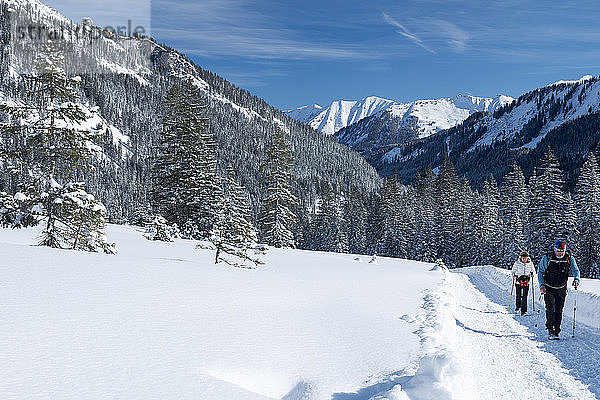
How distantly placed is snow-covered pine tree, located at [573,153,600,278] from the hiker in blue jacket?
3838cm

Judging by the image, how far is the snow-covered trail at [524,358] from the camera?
5.32 m

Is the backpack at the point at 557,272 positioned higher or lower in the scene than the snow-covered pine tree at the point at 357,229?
higher

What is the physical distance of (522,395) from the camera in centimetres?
509

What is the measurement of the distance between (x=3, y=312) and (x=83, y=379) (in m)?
2.06

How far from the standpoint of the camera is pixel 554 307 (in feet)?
27.6

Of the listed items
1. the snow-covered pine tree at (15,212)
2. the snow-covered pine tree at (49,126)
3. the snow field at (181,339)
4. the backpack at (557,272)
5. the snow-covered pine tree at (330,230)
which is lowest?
the snow-covered pine tree at (330,230)

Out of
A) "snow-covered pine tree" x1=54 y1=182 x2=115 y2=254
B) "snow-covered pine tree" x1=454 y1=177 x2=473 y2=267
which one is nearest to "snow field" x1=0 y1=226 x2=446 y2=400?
"snow-covered pine tree" x1=54 y1=182 x2=115 y2=254

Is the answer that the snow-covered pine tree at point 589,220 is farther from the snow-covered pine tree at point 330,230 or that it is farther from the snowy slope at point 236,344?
the snowy slope at point 236,344

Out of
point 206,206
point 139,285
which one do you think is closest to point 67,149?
point 139,285

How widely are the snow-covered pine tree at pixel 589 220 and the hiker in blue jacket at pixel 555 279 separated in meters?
38.4

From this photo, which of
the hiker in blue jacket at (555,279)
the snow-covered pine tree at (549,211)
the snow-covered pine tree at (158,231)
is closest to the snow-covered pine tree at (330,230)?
the snow-covered pine tree at (549,211)

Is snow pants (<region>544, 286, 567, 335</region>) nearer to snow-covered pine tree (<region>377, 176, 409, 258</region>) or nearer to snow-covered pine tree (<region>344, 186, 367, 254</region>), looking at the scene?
snow-covered pine tree (<region>377, 176, 409, 258</region>)

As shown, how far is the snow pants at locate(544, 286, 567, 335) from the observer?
327 inches

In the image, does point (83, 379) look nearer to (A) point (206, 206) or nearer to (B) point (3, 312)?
(B) point (3, 312)
